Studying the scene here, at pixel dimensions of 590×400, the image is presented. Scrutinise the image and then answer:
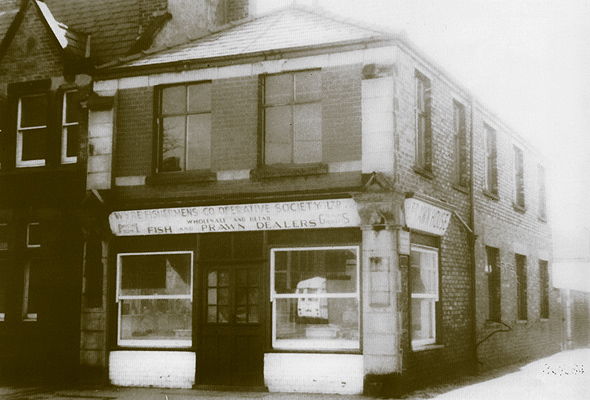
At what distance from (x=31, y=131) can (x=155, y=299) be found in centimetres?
483

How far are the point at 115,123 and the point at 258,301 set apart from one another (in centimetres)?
465

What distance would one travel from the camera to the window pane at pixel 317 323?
42.9 ft

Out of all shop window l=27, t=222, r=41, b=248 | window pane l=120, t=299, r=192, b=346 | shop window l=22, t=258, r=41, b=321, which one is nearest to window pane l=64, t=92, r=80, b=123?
shop window l=27, t=222, r=41, b=248

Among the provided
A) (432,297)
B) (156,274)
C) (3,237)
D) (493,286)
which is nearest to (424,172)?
(432,297)

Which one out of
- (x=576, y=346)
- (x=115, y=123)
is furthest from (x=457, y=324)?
(x=576, y=346)

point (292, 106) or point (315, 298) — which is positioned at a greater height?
point (292, 106)

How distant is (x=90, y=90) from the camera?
1530 cm

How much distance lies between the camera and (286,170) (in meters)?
13.6

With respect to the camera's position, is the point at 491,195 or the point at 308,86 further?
the point at 491,195

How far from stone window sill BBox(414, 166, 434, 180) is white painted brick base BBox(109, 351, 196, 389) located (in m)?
5.34

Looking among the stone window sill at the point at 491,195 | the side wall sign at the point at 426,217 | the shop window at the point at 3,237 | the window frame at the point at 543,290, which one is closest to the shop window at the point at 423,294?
the side wall sign at the point at 426,217

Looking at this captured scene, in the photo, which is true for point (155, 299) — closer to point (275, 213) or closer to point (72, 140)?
point (275, 213)

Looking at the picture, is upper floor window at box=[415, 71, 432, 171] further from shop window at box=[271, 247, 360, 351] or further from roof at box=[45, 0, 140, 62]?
roof at box=[45, 0, 140, 62]

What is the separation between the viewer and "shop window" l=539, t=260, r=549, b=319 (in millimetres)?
22745
